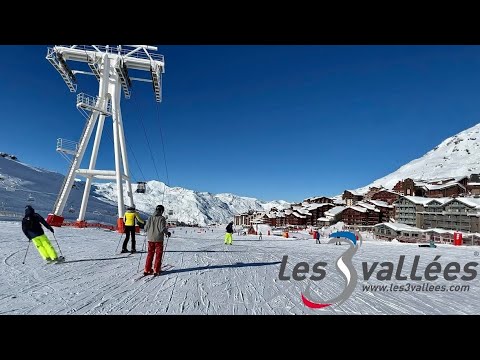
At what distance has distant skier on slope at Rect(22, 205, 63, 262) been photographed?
6426mm

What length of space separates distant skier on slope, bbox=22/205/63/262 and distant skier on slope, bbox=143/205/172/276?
2.71 m

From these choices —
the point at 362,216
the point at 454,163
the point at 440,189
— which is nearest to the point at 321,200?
the point at 362,216

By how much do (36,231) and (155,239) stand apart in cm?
338

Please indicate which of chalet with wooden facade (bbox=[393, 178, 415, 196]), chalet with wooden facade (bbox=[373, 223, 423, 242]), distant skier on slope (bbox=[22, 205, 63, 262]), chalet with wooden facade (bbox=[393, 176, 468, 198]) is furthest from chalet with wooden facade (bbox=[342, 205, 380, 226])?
distant skier on slope (bbox=[22, 205, 63, 262])

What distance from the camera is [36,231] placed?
6492 mm

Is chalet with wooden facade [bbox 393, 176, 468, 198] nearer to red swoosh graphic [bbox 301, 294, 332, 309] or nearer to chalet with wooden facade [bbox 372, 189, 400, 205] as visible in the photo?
chalet with wooden facade [bbox 372, 189, 400, 205]

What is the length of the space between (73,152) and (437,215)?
56.0 meters

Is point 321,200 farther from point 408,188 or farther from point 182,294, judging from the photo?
point 182,294

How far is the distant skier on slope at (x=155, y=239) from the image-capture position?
5.89 metres

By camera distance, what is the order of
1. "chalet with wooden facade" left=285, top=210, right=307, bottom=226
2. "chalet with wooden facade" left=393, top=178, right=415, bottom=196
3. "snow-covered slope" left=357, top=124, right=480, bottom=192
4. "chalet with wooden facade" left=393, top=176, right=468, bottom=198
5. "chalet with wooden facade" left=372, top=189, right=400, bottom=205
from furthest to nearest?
"snow-covered slope" left=357, top=124, right=480, bottom=192
"chalet with wooden facade" left=285, top=210, right=307, bottom=226
"chalet with wooden facade" left=372, top=189, right=400, bottom=205
"chalet with wooden facade" left=393, top=178, right=415, bottom=196
"chalet with wooden facade" left=393, top=176, right=468, bottom=198
